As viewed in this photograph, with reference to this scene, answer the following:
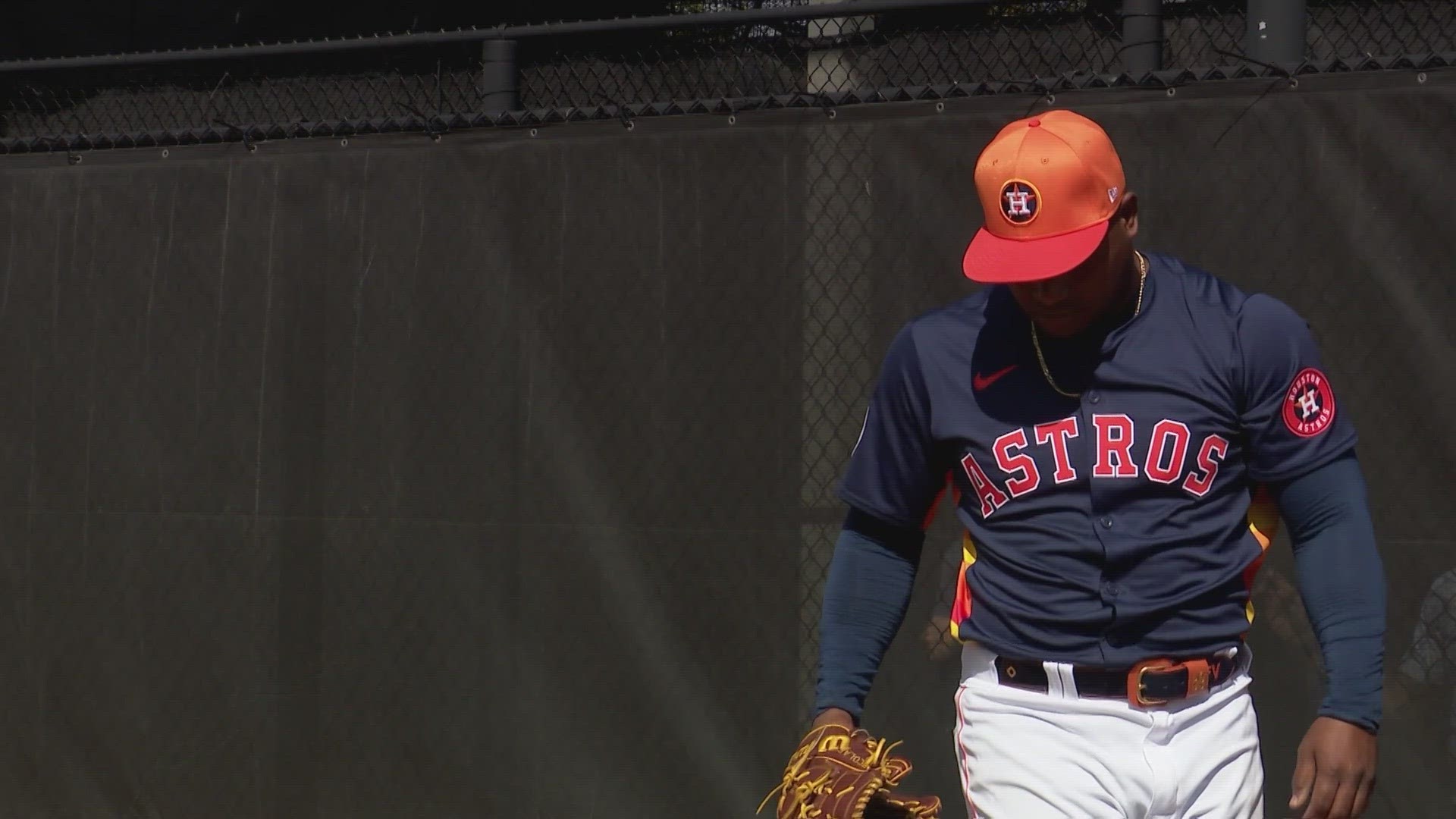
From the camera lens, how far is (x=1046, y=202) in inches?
96.3

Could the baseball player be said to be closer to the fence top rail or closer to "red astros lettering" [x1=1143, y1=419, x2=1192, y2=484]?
"red astros lettering" [x1=1143, y1=419, x2=1192, y2=484]

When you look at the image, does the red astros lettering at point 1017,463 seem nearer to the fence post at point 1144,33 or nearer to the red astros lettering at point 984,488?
the red astros lettering at point 984,488

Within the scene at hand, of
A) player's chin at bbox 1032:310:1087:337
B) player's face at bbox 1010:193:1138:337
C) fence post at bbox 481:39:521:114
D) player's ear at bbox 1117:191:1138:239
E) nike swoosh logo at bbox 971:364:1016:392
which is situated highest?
fence post at bbox 481:39:521:114

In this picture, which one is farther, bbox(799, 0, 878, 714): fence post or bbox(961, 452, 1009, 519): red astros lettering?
bbox(799, 0, 878, 714): fence post

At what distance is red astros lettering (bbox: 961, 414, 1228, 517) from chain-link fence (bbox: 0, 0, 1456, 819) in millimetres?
1606

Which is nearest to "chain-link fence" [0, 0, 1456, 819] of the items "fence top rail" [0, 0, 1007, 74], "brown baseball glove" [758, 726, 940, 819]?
"fence top rail" [0, 0, 1007, 74]

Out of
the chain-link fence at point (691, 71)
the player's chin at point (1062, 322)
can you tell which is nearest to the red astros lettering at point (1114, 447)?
the player's chin at point (1062, 322)

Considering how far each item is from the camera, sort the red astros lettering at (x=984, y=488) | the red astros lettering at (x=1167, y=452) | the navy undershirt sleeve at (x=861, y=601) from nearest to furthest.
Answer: the red astros lettering at (x=1167, y=452), the red astros lettering at (x=984, y=488), the navy undershirt sleeve at (x=861, y=601)

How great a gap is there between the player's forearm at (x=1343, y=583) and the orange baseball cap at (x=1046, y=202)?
504 mm

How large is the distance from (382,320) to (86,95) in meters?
1.55

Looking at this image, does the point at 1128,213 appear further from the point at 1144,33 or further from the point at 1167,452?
the point at 1144,33

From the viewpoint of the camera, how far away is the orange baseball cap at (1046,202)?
2.41 metres

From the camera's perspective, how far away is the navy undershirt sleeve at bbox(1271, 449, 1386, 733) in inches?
94.0

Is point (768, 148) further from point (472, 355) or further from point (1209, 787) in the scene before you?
point (1209, 787)
